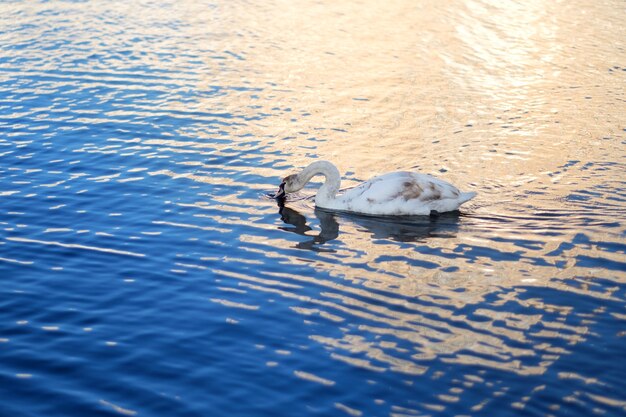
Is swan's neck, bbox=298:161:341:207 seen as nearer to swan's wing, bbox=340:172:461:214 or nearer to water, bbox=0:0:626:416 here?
water, bbox=0:0:626:416

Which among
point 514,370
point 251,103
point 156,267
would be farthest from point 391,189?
point 251,103

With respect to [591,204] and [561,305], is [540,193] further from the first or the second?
[561,305]

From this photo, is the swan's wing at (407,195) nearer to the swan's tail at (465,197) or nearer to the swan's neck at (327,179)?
the swan's tail at (465,197)

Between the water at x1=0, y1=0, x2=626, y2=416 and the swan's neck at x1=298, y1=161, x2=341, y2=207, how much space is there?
1.16ft

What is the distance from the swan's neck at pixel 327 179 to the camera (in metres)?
16.7

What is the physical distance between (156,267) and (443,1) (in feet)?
93.5

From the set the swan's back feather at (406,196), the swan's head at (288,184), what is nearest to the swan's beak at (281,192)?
the swan's head at (288,184)

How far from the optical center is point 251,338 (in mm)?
11227

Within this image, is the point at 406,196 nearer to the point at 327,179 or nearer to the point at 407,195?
the point at 407,195

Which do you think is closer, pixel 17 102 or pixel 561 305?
pixel 561 305

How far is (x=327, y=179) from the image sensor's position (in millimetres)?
16812

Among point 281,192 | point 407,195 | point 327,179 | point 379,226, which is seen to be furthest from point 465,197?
point 281,192

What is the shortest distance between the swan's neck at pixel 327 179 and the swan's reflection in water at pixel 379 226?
27 centimetres

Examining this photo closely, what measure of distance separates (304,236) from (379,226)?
133cm
